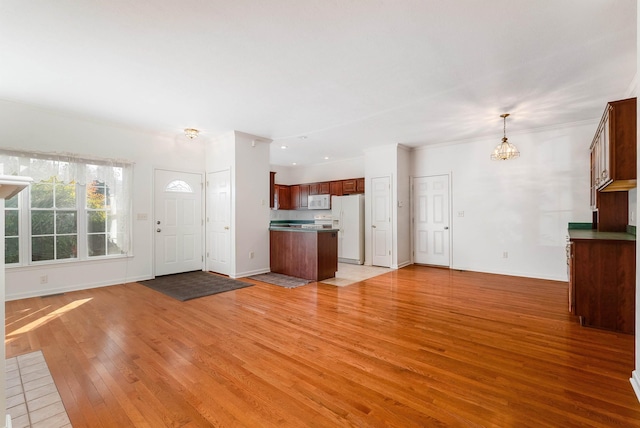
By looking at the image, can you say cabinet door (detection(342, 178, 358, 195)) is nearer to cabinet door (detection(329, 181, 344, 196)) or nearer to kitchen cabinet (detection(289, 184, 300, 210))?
cabinet door (detection(329, 181, 344, 196))

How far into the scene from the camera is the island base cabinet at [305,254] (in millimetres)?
5039

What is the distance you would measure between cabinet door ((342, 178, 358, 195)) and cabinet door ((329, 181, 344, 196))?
119 mm

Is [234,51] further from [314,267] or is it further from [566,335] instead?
[566,335]

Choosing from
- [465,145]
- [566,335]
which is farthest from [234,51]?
[465,145]

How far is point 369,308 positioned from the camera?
3.54 metres

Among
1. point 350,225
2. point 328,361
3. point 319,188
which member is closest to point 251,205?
point 350,225

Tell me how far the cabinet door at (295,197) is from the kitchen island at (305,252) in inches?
119

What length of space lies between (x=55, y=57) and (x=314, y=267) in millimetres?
4124

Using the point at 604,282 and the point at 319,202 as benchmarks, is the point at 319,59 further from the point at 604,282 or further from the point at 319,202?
the point at 319,202

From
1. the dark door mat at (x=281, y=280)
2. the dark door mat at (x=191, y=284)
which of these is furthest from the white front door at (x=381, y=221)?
the dark door mat at (x=191, y=284)

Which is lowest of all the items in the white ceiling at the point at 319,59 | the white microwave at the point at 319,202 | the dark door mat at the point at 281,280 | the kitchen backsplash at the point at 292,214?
the dark door mat at the point at 281,280

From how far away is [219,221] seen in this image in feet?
18.2

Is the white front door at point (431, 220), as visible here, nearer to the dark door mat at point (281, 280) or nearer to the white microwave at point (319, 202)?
the white microwave at point (319, 202)

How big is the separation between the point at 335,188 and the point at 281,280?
136 inches
